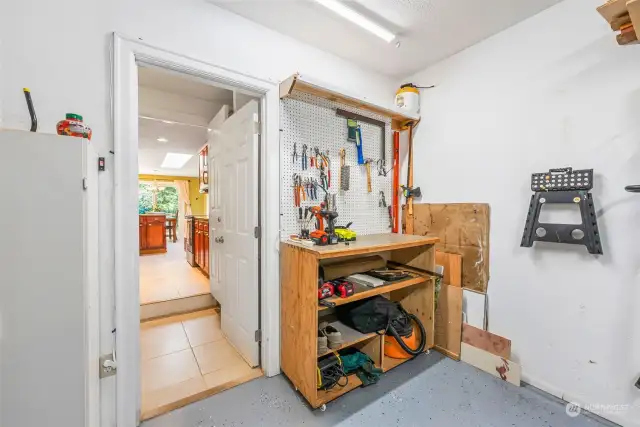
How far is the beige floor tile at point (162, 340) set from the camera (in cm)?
228

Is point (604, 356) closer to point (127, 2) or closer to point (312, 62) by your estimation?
point (312, 62)

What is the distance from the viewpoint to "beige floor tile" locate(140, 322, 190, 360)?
2283 mm

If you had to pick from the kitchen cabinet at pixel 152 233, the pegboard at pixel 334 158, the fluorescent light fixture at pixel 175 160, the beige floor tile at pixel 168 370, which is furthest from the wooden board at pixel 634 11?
the kitchen cabinet at pixel 152 233

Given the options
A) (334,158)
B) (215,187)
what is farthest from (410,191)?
(215,187)

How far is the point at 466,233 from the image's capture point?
215cm

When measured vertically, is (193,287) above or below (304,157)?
below

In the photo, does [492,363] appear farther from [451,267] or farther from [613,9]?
[613,9]

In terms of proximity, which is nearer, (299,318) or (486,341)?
(299,318)

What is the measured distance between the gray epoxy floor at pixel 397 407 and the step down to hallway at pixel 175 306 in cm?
174

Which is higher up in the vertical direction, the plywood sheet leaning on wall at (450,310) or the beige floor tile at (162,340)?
the plywood sheet leaning on wall at (450,310)

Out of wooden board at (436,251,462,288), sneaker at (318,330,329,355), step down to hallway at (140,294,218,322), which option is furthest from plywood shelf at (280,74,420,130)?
step down to hallway at (140,294,218,322)

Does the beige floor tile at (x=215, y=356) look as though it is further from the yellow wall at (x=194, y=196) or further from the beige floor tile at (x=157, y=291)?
the yellow wall at (x=194, y=196)

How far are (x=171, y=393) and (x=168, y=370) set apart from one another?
0.31m

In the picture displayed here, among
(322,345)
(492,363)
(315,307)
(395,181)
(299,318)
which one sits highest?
(395,181)
